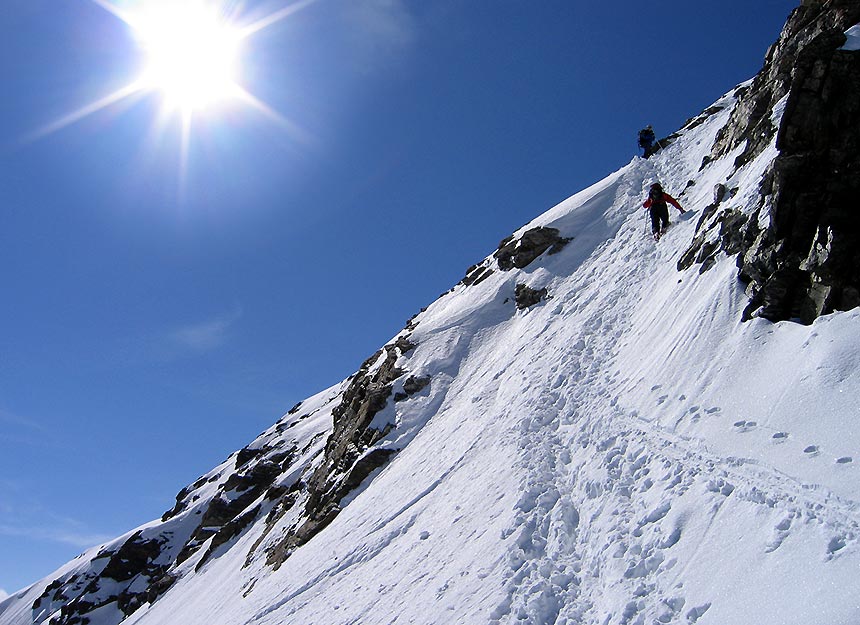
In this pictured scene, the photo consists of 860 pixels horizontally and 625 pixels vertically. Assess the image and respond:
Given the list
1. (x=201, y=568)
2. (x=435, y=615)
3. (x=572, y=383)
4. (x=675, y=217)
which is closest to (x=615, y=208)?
(x=675, y=217)

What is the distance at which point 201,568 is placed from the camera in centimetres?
4359

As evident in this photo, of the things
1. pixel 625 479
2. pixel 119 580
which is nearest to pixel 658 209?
pixel 625 479

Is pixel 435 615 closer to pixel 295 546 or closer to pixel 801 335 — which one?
pixel 801 335

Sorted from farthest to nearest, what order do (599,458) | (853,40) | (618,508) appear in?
(853,40) < (599,458) < (618,508)

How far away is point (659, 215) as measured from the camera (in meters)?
23.7

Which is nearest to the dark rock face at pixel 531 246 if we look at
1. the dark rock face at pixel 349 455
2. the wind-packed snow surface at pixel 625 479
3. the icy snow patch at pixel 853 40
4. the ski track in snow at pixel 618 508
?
the wind-packed snow surface at pixel 625 479

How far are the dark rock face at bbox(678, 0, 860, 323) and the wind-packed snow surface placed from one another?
62 cm

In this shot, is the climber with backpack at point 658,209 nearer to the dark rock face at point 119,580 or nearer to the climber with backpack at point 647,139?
the climber with backpack at point 647,139

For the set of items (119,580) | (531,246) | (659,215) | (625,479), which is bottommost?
(625,479)

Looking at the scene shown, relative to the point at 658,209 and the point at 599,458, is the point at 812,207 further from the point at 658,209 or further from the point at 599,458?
the point at 658,209

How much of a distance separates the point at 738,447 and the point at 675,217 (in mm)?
16625

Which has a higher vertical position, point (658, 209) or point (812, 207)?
point (658, 209)

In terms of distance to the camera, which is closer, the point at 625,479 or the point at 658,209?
the point at 625,479

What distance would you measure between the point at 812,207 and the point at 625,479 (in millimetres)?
7281
